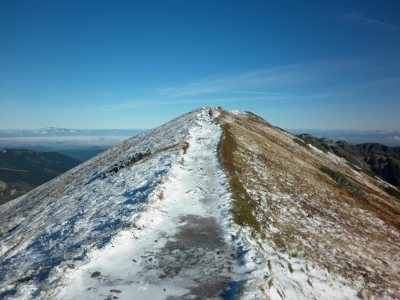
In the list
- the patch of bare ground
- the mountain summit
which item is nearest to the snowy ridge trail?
the mountain summit

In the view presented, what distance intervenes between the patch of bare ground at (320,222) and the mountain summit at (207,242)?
97 mm

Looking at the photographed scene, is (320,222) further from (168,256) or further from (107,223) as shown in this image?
(107,223)

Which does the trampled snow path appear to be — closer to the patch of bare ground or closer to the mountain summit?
the mountain summit

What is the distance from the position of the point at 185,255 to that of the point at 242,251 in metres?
2.66

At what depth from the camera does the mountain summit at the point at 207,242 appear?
979 centimetres

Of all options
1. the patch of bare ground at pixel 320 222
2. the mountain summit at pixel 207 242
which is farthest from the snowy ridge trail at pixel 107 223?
the patch of bare ground at pixel 320 222

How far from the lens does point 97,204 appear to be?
1973 cm

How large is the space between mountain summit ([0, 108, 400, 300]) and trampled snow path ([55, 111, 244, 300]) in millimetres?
→ 49

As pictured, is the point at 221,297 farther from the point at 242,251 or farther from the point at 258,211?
the point at 258,211

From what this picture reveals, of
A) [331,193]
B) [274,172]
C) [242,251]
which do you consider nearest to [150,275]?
[242,251]

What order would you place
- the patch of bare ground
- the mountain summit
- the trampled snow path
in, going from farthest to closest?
the patch of bare ground → the mountain summit → the trampled snow path

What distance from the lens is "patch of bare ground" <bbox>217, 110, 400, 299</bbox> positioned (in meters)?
13.4

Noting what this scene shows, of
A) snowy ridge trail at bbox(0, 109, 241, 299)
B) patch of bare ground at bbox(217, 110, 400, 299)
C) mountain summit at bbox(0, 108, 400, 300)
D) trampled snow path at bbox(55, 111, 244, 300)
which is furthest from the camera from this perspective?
patch of bare ground at bbox(217, 110, 400, 299)

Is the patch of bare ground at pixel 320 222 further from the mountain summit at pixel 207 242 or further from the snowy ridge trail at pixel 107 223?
the snowy ridge trail at pixel 107 223
